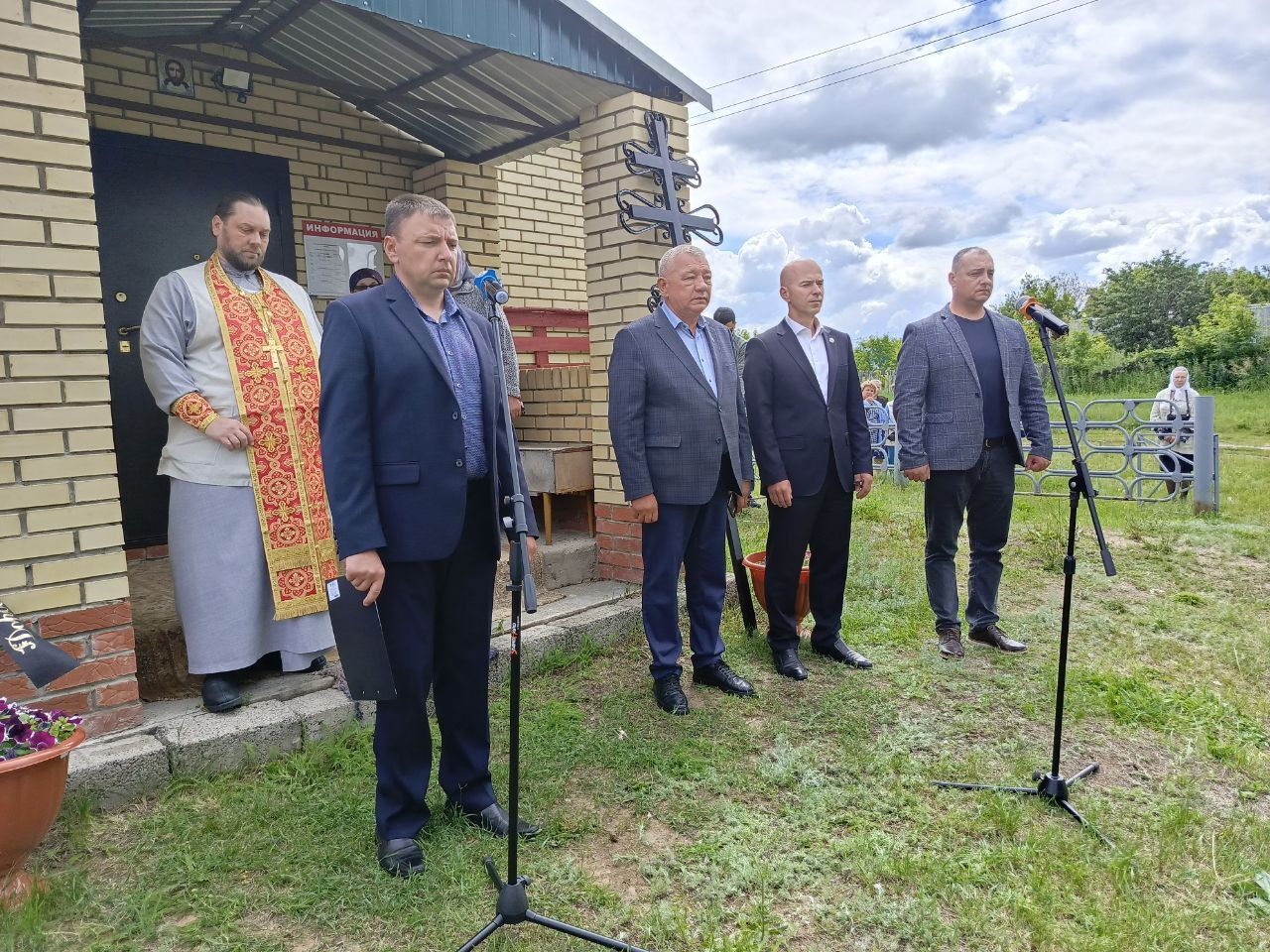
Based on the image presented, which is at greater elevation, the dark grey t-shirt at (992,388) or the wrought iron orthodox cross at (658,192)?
the wrought iron orthodox cross at (658,192)

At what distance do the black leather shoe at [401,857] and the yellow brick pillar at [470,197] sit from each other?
3947 millimetres

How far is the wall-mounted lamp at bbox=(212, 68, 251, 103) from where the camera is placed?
4.87 meters

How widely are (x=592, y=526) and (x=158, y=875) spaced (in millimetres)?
3102

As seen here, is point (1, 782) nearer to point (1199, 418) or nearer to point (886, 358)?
point (1199, 418)

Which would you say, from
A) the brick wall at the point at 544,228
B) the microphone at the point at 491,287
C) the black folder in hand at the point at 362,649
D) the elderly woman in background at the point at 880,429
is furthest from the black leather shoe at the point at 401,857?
the elderly woman in background at the point at 880,429

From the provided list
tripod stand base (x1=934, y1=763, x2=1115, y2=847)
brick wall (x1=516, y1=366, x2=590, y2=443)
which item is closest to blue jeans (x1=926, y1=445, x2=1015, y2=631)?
tripod stand base (x1=934, y1=763, x2=1115, y2=847)

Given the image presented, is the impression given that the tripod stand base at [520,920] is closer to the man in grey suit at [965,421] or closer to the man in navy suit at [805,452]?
the man in navy suit at [805,452]

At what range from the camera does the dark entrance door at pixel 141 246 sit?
455 centimetres

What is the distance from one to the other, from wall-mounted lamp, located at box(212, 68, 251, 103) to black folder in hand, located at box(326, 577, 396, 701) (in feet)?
12.6

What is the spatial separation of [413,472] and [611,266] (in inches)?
110

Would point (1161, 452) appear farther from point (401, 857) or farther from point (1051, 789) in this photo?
point (401, 857)

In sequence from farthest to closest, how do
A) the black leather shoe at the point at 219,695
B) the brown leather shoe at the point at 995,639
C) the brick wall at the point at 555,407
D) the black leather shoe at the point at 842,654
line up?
the brick wall at the point at 555,407 < the brown leather shoe at the point at 995,639 < the black leather shoe at the point at 842,654 < the black leather shoe at the point at 219,695

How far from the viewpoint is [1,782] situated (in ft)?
7.38

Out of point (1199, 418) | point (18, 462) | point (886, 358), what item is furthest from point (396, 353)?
point (886, 358)
